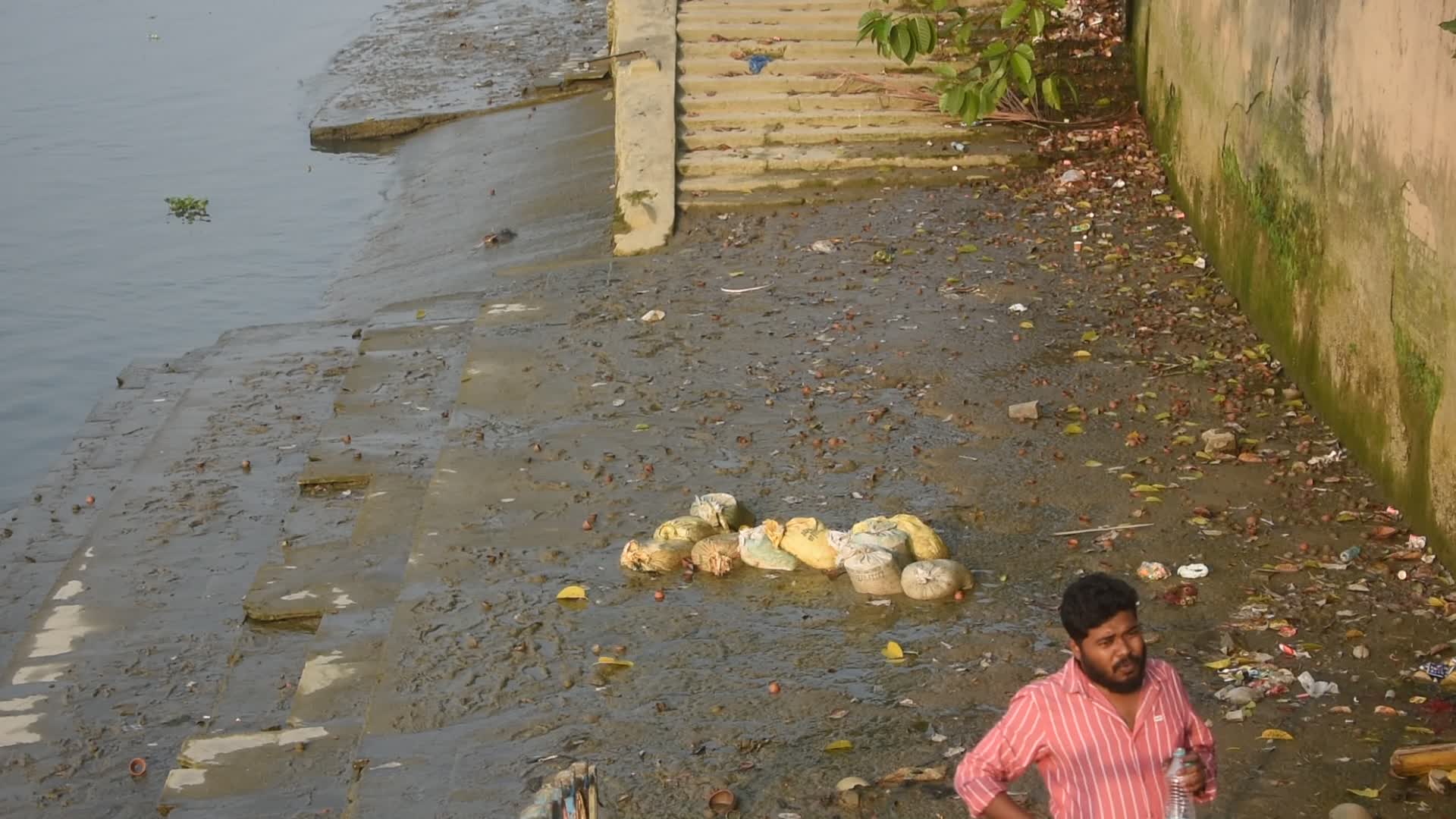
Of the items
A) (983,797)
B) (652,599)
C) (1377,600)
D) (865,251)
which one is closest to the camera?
(983,797)

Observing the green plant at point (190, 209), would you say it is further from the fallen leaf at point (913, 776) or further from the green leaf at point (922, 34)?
the fallen leaf at point (913, 776)

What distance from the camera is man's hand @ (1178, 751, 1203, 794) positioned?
347cm

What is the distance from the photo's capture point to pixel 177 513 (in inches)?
372

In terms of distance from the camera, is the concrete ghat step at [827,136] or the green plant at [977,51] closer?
the green plant at [977,51]

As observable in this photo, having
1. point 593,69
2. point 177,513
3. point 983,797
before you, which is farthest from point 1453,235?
point 593,69

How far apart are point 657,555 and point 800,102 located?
720 centimetres

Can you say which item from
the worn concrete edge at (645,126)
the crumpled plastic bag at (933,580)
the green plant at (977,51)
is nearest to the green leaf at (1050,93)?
the green plant at (977,51)

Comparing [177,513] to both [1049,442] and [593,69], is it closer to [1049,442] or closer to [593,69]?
[1049,442]

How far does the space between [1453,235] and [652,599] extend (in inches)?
145

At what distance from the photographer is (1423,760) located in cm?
503

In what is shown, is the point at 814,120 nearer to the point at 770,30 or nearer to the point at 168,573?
the point at 770,30

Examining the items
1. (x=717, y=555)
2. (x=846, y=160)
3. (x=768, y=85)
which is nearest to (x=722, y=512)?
(x=717, y=555)

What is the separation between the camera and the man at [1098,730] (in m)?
3.52

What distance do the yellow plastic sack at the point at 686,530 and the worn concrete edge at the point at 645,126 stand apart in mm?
4918
